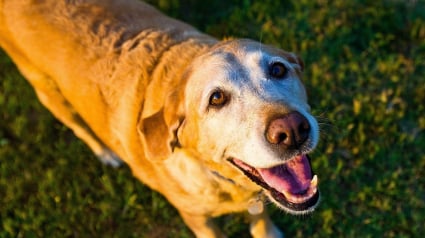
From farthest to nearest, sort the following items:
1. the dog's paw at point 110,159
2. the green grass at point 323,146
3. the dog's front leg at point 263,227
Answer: the dog's paw at point 110,159 → the green grass at point 323,146 → the dog's front leg at point 263,227

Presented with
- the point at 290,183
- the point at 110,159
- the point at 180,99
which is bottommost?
the point at 110,159

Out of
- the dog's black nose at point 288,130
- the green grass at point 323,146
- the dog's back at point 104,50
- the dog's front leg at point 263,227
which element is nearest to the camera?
the dog's black nose at point 288,130

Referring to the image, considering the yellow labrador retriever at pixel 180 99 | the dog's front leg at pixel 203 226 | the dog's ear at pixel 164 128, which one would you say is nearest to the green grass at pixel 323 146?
the dog's front leg at pixel 203 226

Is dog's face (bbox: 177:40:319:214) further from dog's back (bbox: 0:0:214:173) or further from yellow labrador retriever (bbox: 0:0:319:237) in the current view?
dog's back (bbox: 0:0:214:173)

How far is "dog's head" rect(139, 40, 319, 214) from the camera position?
8.91ft

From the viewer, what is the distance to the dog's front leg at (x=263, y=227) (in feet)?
13.0

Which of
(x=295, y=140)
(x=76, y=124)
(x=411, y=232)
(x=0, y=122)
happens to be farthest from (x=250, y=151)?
(x=0, y=122)

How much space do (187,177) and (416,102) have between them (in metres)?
2.43

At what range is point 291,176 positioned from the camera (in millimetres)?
3029

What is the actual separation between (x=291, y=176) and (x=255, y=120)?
0.49 metres

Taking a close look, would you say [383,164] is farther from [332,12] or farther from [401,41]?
[332,12]

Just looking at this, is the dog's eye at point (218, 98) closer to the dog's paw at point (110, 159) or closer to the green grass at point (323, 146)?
the green grass at point (323, 146)

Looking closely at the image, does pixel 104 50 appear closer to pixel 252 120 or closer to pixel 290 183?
pixel 252 120

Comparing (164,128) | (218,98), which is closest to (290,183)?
(218,98)
